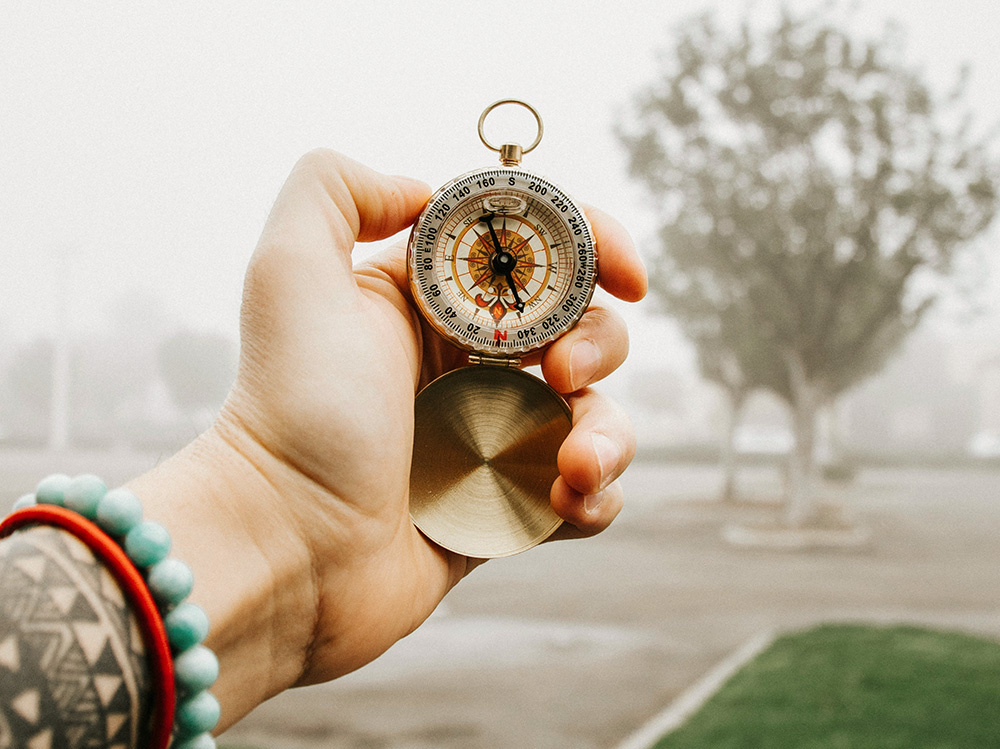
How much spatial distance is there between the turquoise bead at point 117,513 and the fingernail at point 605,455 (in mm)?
729

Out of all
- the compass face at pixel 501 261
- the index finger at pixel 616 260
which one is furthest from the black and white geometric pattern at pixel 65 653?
the index finger at pixel 616 260

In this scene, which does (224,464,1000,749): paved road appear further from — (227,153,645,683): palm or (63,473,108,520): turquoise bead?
(63,473,108,520): turquoise bead

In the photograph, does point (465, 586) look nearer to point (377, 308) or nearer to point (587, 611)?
point (587, 611)

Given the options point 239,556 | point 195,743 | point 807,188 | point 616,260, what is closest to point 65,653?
point 195,743

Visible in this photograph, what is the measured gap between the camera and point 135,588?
1.02m

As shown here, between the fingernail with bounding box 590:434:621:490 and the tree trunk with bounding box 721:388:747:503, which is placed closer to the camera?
the fingernail with bounding box 590:434:621:490

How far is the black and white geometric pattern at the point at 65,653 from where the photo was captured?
0.91m

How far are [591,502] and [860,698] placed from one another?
15.1 feet

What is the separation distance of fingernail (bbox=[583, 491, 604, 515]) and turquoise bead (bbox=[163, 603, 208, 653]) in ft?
2.23

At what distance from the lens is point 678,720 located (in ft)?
17.6

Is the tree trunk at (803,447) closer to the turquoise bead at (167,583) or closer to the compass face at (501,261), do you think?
the compass face at (501,261)

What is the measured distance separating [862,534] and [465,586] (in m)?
7.82

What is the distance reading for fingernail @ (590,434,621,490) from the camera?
1438 mm

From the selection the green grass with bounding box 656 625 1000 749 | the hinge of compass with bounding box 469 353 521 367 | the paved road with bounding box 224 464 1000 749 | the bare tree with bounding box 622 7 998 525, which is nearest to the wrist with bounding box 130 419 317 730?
the hinge of compass with bounding box 469 353 521 367
